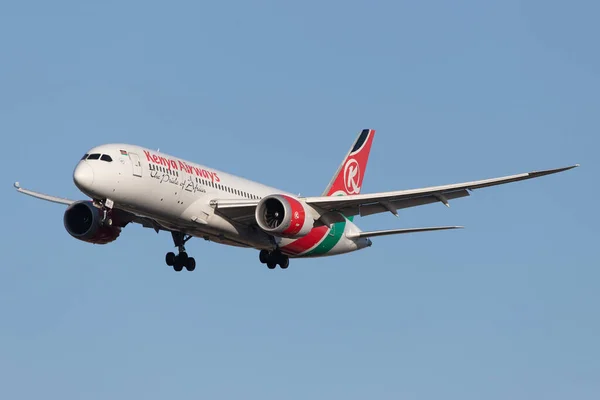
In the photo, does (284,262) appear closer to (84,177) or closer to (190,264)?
(190,264)

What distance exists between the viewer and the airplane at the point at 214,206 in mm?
45219

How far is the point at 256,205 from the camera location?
157 feet

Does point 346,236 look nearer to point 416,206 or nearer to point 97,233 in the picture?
point 416,206

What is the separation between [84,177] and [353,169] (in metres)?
18.4

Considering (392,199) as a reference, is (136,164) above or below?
below

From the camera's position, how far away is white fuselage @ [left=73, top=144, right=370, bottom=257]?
1768 inches

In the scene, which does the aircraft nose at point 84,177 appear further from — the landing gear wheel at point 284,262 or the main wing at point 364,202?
the landing gear wheel at point 284,262

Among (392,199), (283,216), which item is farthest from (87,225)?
(392,199)

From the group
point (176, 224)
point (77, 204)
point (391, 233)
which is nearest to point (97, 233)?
point (77, 204)

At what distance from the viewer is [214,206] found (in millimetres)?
48219

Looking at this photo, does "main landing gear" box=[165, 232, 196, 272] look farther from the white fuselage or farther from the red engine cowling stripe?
the red engine cowling stripe

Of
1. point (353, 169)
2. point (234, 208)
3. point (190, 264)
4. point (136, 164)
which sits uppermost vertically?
point (353, 169)

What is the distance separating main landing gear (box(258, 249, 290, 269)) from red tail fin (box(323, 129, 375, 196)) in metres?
6.15

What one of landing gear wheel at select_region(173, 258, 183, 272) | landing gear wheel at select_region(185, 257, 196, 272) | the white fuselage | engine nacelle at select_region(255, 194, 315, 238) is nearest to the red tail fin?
the white fuselage
